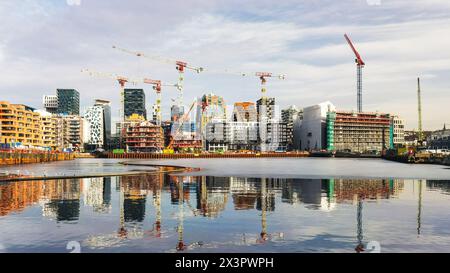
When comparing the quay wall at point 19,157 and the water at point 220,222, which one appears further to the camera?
the quay wall at point 19,157

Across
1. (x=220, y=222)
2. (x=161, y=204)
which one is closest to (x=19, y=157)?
(x=161, y=204)

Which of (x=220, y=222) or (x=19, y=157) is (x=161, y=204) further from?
(x=19, y=157)

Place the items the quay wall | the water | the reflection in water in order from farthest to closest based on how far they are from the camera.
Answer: the quay wall
the reflection in water
the water

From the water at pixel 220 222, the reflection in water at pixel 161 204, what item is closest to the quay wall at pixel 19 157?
the reflection in water at pixel 161 204

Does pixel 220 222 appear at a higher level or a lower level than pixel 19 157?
lower

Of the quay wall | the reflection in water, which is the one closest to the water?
the reflection in water

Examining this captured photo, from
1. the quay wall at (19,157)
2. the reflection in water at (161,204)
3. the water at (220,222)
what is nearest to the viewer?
the water at (220,222)

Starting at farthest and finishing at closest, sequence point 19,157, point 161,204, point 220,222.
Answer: point 19,157 < point 161,204 < point 220,222

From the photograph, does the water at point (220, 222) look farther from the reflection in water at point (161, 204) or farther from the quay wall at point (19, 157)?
the quay wall at point (19, 157)

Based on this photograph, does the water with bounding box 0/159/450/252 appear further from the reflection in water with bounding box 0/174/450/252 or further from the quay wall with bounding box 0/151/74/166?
the quay wall with bounding box 0/151/74/166

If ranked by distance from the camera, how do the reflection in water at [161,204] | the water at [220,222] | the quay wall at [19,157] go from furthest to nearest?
the quay wall at [19,157], the reflection in water at [161,204], the water at [220,222]
